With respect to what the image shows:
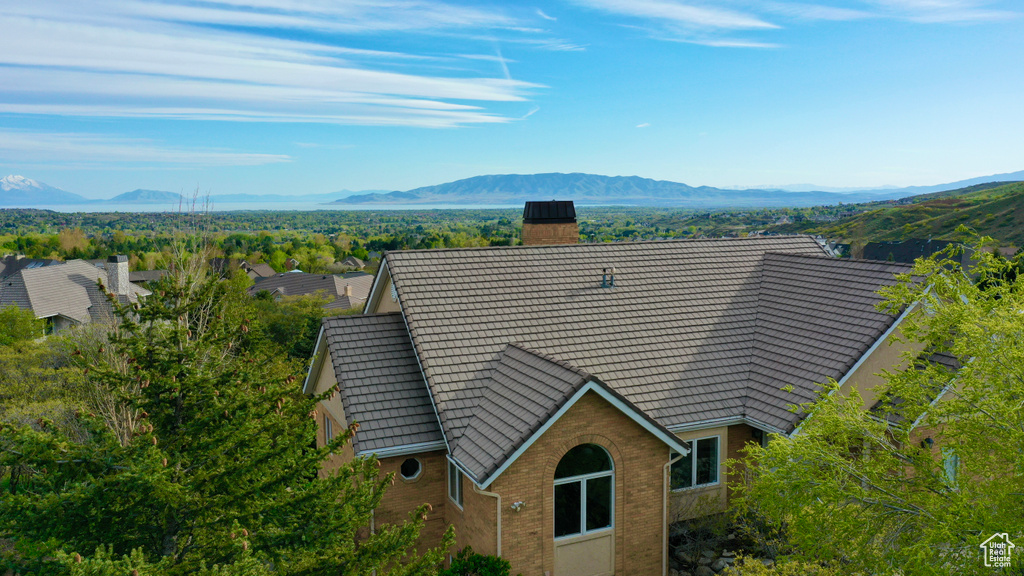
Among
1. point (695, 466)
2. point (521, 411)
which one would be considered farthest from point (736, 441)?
point (521, 411)

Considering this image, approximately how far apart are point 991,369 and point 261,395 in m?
10.6

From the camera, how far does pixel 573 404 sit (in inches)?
516

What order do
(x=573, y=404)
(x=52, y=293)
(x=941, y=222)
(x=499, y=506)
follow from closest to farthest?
(x=499, y=506) → (x=573, y=404) → (x=52, y=293) → (x=941, y=222)

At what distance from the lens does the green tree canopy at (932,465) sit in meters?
8.61

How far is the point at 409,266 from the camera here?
1823 centimetres

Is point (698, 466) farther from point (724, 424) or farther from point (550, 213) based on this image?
point (550, 213)

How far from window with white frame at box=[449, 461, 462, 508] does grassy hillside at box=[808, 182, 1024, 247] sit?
301ft

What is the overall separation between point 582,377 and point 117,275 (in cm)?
3789

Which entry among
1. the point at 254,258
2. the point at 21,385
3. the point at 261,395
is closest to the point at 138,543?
the point at 261,395

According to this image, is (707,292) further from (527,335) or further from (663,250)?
(527,335)

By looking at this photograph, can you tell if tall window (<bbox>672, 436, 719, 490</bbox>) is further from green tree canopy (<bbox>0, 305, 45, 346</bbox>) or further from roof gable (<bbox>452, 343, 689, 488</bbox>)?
green tree canopy (<bbox>0, 305, 45, 346</bbox>)

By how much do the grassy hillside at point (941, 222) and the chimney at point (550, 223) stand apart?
8056cm

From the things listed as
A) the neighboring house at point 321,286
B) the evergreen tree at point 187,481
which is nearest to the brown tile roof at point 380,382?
the evergreen tree at point 187,481

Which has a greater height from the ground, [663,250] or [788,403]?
[663,250]
